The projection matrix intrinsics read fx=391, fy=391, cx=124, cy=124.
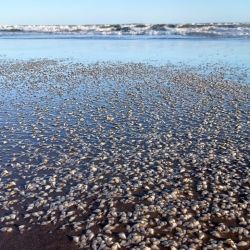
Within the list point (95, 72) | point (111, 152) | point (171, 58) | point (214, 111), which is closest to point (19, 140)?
point (111, 152)

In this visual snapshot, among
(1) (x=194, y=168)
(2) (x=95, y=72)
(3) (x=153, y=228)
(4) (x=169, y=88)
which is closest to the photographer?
(3) (x=153, y=228)

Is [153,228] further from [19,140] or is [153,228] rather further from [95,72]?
[95,72]

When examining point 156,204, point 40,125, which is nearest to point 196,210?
point 156,204

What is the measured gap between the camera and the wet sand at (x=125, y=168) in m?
11.8

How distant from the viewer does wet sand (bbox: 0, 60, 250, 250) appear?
11781 mm

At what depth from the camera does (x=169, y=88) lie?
33.5 meters

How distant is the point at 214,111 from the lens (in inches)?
1002

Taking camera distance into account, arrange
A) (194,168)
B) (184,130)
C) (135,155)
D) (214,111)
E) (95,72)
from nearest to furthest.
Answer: (194,168) < (135,155) < (184,130) < (214,111) < (95,72)

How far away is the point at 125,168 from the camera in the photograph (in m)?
16.6

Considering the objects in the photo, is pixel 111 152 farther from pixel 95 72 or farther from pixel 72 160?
pixel 95 72

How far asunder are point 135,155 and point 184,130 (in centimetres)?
461

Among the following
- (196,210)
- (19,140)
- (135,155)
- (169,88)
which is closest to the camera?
(196,210)

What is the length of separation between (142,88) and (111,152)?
15.9 m

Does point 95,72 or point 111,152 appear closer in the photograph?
point 111,152
